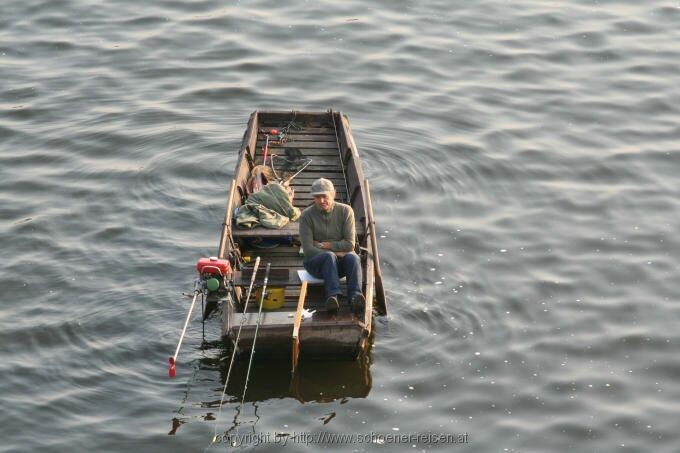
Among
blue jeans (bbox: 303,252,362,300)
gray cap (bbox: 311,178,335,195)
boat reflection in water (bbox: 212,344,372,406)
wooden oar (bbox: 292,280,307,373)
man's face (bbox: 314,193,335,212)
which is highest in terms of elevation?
gray cap (bbox: 311,178,335,195)

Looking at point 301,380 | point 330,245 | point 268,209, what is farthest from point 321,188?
point 301,380

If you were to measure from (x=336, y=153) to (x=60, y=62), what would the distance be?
30.8ft

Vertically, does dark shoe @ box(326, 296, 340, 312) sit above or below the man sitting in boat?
below

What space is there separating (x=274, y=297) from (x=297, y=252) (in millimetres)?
1843

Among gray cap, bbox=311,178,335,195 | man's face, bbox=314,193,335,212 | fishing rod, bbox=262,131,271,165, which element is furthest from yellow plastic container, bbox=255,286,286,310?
fishing rod, bbox=262,131,271,165

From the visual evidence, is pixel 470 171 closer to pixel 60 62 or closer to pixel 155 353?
pixel 155 353

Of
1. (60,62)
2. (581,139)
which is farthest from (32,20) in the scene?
(581,139)

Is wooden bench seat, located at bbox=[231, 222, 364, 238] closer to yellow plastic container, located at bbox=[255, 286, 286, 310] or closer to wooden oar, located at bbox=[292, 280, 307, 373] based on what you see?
yellow plastic container, located at bbox=[255, 286, 286, 310]

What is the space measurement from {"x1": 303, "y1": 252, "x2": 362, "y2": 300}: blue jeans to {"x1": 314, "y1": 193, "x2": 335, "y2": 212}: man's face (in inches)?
27.9

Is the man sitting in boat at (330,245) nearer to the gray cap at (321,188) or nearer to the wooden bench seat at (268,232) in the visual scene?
the gray cap at (321,188)

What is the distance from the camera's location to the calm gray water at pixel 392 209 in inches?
657

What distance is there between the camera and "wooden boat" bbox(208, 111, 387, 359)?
16.7 m

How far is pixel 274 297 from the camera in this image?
688 inches

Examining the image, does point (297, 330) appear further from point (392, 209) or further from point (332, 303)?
point (392, 209)
